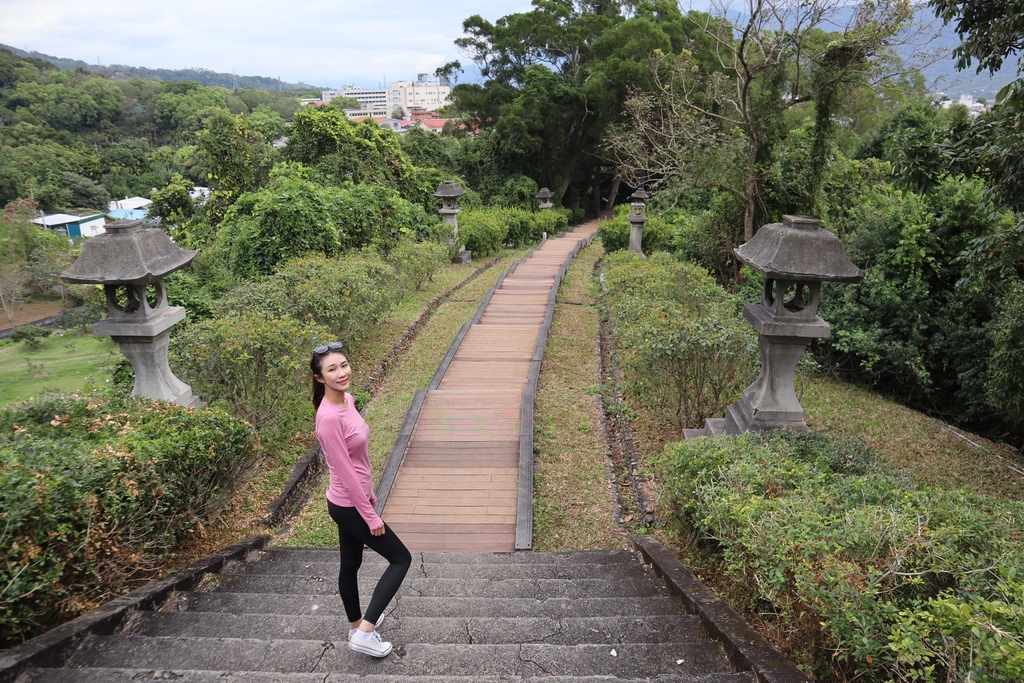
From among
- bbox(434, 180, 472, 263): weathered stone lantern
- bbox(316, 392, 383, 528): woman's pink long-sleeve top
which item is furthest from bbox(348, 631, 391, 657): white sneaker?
bbox(434, 180, 472, 263): weathered stone lantern

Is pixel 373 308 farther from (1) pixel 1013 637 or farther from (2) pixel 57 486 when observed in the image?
(1) pixel 1013 637

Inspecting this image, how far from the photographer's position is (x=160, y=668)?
9.95 ft

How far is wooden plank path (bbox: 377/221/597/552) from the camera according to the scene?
5898mm

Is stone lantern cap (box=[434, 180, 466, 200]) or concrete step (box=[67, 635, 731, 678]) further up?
stone lantern cap (box=[434, 180, 466, 200])

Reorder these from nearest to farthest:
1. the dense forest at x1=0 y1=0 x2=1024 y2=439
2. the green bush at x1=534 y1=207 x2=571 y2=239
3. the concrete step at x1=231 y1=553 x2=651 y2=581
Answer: the concrete step at x1=231 y1=553 x2=651 y2=581, the dense forest at x1=0 y1=0 x2=1024 y2=439, the green bush at x1=534 y1=207 x2=571 y2=239

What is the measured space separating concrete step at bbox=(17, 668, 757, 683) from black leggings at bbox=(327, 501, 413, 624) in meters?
0.40

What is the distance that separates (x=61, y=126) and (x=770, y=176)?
89.9 meters

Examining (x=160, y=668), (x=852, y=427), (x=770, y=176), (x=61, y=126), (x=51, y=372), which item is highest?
(x=61, y=126)

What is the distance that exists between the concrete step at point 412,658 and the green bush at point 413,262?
9.94 meters

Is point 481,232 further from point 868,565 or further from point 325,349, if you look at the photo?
point 868,565

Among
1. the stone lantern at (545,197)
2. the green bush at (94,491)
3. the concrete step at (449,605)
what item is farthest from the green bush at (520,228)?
the concrete step at (449,605)

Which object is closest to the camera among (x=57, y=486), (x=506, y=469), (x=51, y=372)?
(x=57, y=486)

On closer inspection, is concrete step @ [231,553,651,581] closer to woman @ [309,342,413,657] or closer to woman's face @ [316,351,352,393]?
woman @ [309,342,413,657]

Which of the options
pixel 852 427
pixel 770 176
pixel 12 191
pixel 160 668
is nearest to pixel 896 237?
pixel 770 176
